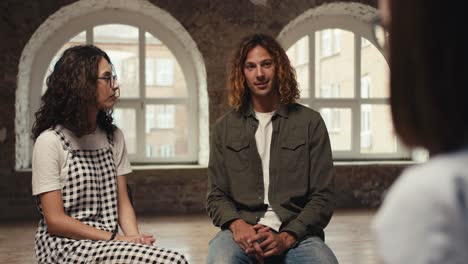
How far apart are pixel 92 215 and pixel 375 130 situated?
257 inches

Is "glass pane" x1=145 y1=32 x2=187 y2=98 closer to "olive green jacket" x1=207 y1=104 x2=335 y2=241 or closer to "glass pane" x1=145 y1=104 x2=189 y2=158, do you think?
"glass pane" x1=145 y1=104 x2=189 y2=158

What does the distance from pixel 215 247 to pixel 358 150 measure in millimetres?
5845

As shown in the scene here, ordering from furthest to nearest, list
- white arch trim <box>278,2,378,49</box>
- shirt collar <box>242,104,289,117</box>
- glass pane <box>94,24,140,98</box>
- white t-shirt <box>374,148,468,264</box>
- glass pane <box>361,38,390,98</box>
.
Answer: glass pane <box>361,38,390,98</box>
white arch trim <box>278,2,378,49</box>
glass pane <box>94,24,140,98</box>
shirt collar <box>242,104,289,117</box>
white t-shirt <box>374,148,468,264</box>

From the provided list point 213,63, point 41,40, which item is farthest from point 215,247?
point 41,40

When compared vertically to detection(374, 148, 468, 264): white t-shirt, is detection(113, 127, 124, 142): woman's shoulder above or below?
above

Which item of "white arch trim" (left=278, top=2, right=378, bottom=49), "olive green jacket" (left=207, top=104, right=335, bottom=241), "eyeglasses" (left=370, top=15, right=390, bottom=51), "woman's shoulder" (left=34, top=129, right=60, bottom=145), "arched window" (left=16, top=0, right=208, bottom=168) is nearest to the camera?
"eyeglasses" (left=370, top=15, right=390, bottom=51)

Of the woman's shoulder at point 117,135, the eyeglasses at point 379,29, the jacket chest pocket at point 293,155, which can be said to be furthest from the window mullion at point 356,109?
the eyeglasses at point 379,29

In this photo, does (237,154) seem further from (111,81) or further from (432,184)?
(432,184)

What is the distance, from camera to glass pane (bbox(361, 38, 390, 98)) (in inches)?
324

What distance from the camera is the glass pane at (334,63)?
7977mm

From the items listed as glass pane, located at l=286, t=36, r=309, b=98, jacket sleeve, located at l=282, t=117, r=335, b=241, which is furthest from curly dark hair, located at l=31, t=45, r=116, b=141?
glass pane, located at l=286, t=36, r=309, b=98

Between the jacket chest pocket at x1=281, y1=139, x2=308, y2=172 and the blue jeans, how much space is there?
0.31 m

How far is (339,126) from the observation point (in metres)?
8.16

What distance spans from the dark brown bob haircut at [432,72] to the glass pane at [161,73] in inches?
281
